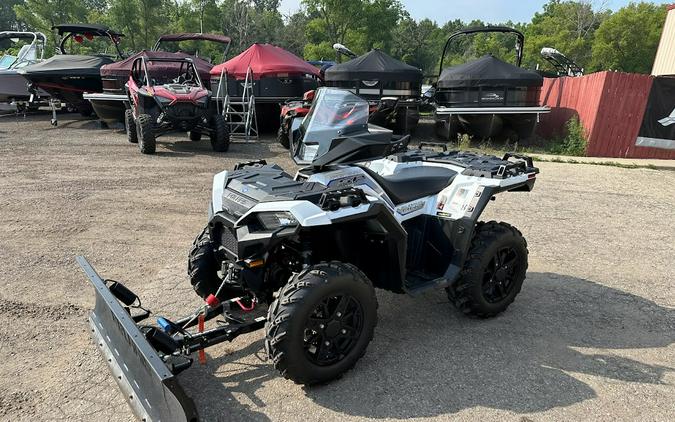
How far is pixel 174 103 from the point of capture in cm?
1073

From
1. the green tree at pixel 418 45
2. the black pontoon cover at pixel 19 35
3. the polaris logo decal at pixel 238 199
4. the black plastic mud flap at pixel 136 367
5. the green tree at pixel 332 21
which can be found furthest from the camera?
the green tree at pixel 418 45

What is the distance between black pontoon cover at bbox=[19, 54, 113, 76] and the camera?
15812mm

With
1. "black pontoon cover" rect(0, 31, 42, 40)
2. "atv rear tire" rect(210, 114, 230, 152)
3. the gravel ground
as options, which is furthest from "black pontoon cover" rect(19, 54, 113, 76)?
the gravel ground

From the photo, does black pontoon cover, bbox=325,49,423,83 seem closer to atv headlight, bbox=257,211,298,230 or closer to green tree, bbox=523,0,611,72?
atv headlight, bbox=257,211,298,230

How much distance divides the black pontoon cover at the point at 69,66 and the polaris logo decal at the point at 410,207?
51.2 feet

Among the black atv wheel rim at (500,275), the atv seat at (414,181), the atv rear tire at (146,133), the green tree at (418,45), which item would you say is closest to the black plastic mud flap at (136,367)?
the atv seat at (414,181)

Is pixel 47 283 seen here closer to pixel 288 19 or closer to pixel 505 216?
pixel 505 216

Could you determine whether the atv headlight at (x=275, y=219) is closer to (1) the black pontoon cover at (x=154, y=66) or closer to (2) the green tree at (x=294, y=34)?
(1) the black pontoon cover at (x=154, y=66)

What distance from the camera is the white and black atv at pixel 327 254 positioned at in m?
2.75

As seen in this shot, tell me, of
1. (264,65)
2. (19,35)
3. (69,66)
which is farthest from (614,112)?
(19,35)

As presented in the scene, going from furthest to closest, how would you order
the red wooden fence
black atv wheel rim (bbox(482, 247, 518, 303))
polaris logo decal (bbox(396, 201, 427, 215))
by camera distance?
the red wooden fence, black atv wheel rim (bbox(482, 247, 518, 303)), polaris logo decal (bbox(396, 201, 427, 215))

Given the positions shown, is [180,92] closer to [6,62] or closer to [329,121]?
[329,121]

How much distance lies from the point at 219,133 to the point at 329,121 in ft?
27.2

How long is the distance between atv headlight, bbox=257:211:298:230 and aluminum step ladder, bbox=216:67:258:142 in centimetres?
1075
